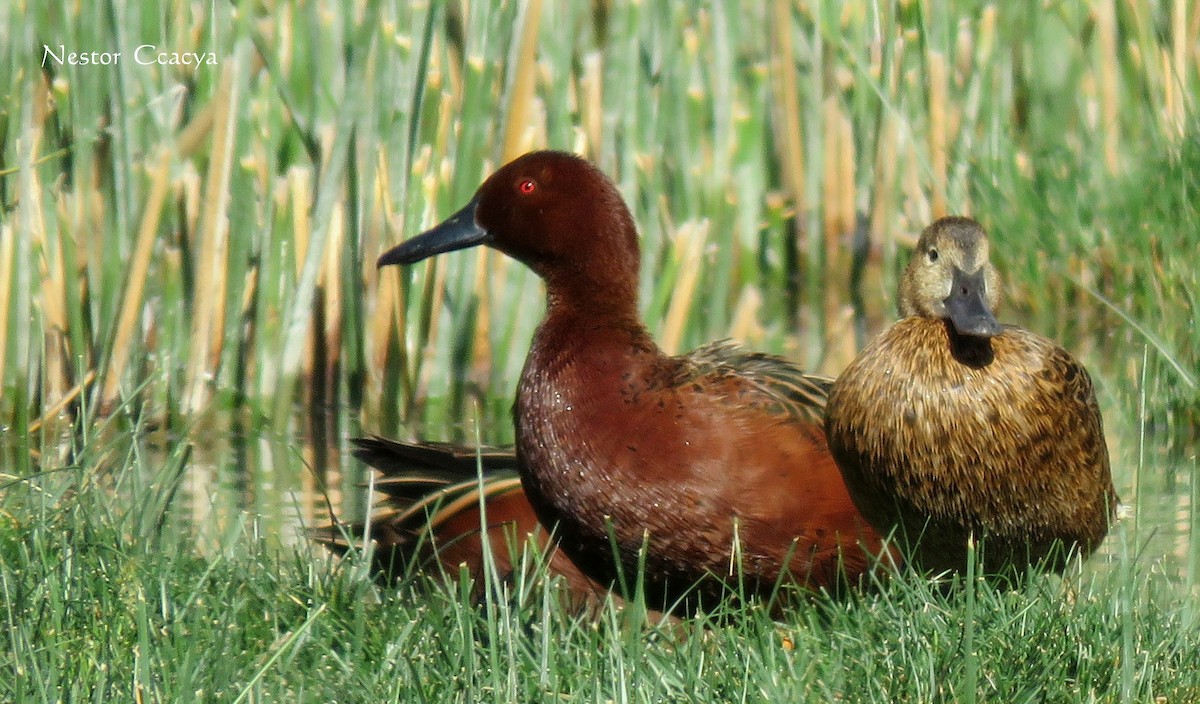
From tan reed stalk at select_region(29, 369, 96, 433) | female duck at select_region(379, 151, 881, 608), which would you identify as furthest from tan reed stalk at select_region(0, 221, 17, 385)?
female duck at select_region(379, 151, 881, 608)

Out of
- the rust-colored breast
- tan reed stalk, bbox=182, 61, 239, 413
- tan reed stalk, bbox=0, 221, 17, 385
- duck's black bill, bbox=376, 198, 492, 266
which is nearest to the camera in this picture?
the rust-colored breast

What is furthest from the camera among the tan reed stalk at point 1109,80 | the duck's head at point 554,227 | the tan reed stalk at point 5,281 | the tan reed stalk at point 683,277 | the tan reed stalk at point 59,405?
the tan reed stalk at point 1109,80

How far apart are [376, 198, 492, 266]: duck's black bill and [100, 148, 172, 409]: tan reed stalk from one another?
96cm

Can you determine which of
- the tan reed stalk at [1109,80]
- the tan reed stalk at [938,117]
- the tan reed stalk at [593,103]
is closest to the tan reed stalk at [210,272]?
the tan reed stalk at [593,103]

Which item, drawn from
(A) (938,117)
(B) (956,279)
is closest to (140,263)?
(B) (956,279)

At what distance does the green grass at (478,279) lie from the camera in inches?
107

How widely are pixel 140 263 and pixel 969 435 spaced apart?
258 cm

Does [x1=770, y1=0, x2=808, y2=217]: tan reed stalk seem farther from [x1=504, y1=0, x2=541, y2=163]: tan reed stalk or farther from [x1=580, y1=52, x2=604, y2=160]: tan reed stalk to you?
[x1=504, y1=0, x2=541, y2=163]: tan reed stalk

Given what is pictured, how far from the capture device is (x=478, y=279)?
17.5ft

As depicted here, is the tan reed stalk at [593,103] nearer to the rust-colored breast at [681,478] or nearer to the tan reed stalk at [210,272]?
the tan reed stalk at [210,272]

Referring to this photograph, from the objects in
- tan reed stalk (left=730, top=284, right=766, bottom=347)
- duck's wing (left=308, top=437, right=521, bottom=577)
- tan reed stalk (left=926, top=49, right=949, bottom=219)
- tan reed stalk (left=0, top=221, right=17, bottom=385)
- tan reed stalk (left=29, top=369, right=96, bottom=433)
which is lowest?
duck's wing (left=308, top=437, right=521, bottom=577)

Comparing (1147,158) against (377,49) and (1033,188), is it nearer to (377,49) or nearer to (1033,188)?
(1033,188)

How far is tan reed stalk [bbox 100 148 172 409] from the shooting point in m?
4.84

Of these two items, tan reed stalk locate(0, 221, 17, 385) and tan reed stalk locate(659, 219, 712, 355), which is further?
tan reed stalk locate(659, 219, 712, 355)
